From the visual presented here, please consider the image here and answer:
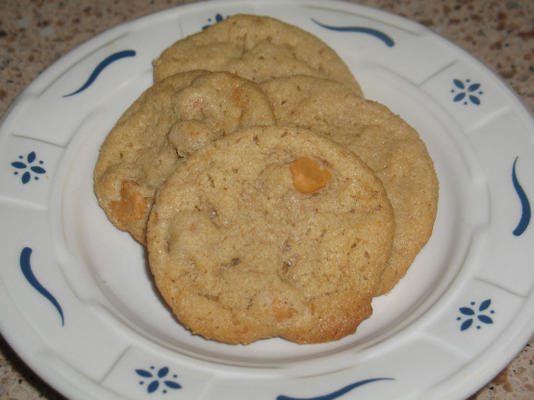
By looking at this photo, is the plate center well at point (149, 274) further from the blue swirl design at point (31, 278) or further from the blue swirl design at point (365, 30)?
the blue swirl design at point (365, 30)

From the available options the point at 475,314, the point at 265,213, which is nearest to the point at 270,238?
the point at 265,213

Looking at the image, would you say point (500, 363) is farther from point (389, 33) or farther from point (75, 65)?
point (75, 65)

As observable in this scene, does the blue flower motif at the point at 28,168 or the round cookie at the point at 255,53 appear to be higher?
the round cookie at the point at 255,53

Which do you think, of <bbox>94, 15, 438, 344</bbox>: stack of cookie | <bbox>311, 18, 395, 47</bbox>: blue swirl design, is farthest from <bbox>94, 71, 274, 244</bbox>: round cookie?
<bbox>311, 18, 395, 47</bbox>: blue swirl design

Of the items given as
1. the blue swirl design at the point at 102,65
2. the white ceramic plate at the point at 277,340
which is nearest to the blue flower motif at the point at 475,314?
the white ceramic plate at the point at 277,340

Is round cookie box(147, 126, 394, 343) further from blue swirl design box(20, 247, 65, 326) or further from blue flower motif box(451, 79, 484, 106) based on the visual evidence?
blue flower motif box(451, 79, 484, 106)

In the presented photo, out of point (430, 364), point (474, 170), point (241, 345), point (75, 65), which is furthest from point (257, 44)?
point (430, 364)

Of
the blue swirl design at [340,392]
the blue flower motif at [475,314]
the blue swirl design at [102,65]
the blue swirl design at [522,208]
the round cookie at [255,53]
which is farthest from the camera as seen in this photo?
the blue swirl design at [102,65]
